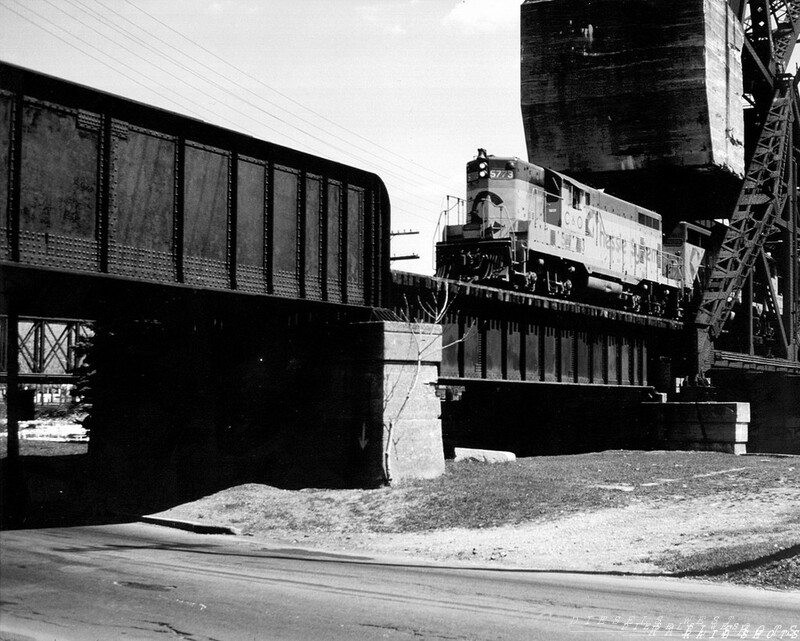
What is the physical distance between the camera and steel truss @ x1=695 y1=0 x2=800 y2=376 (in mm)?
41625

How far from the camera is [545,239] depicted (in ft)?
99.8

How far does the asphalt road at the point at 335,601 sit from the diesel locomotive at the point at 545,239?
17.3 m

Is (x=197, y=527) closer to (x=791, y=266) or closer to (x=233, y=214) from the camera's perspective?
(x=233, y=214)

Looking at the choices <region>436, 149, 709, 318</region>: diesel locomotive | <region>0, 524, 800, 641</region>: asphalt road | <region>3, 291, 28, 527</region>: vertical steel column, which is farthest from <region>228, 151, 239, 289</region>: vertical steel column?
<region>436, 149, 709, 318</region>: diesel locomotive

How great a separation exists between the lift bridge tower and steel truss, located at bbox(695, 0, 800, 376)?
90 millimetres

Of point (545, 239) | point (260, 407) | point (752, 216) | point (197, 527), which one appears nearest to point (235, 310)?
point (260, 407)

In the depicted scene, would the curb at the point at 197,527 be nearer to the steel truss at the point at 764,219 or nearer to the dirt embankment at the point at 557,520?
the dirt embankment at the point at 557,520

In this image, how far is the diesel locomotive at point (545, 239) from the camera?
29.3m

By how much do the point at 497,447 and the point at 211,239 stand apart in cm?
2434

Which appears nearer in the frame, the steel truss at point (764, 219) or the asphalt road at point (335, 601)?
the asphalt road at point (335, 601)

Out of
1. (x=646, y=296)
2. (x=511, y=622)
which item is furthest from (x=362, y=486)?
(x=646, y=296)

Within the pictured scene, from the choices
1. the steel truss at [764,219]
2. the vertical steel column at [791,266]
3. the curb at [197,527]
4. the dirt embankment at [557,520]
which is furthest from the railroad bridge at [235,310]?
the vertical steel column at [791,266]

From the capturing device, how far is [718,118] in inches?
1753

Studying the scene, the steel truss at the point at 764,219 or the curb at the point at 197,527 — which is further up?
the steel truss at the point at 764,219
